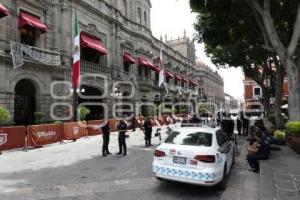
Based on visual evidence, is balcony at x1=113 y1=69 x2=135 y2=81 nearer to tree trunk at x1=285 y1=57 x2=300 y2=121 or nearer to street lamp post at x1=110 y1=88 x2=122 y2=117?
street lamp post at x1=110 y1=88 x2=122 y2=117

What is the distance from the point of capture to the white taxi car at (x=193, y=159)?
704 centimetres

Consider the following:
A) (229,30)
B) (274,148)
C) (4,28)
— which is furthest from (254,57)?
(4,28)

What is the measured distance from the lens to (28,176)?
9414mm

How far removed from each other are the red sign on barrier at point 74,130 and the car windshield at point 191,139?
483 inches

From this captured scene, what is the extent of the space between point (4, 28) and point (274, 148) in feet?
57.5

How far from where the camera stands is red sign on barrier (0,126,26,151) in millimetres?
14391

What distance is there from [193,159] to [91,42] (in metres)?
22.6

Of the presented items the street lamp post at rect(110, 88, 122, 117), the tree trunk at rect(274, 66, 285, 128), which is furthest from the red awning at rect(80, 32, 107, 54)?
the tree trunk at rect(274, 66, 285, 128)

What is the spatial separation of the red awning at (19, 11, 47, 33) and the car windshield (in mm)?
16475

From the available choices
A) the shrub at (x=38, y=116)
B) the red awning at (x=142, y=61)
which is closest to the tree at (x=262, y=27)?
the shrub at (x=38, y=116)

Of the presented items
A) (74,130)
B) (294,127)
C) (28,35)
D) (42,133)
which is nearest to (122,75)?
(28,35)

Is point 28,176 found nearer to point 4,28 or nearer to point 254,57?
point 4,28

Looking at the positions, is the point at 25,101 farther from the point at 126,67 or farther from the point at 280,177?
the point at 280,177

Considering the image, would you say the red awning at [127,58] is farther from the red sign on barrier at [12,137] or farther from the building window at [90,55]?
the red sign on barrier at [12,137]
